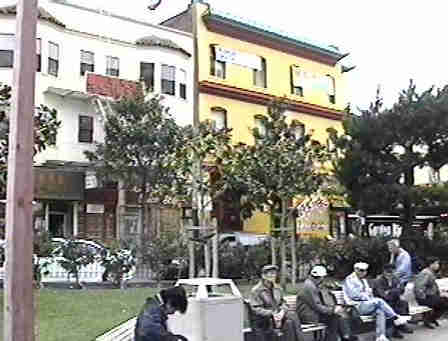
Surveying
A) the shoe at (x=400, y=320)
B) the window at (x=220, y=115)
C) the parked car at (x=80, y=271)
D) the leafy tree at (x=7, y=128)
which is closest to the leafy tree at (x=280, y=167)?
the parked car at (x=80, y=271)

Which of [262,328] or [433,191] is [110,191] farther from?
[262,328]

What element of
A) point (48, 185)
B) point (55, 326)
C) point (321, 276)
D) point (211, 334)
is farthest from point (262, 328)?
point (48, 185)

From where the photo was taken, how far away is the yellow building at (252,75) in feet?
111

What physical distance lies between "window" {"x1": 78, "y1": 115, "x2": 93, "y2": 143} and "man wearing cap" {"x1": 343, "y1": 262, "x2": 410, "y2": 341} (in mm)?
20652

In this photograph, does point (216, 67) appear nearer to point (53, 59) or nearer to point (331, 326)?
point (53, 59)

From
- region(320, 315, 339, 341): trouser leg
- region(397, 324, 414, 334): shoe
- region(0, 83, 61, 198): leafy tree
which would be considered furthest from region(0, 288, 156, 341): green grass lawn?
region(397, 324, 414, 334): shoe

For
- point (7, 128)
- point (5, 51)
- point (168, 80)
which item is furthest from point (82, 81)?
point (7, 128)

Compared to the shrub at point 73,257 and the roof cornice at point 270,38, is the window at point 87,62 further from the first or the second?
the shrub at point 73,257

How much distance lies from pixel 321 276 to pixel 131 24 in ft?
77.6

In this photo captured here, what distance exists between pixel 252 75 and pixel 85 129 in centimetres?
942

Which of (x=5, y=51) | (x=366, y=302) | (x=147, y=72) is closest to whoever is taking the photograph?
(x=366, y=302)

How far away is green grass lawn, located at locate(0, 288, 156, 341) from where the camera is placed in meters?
9.90

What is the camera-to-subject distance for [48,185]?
28.9 meters

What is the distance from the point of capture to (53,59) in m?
29.2
